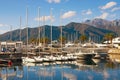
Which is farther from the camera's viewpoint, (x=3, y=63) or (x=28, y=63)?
(x=28, y=63)

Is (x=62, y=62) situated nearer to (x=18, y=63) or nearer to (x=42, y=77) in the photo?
(x=18, y=63)

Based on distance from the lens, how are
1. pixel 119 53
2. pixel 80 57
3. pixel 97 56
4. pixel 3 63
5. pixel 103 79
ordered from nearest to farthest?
pixel 103 79, pixel 3 63, pixel 80 57, pixel 97 56, pixel 119 53

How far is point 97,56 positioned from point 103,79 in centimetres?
5558

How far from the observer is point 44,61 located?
295 ft

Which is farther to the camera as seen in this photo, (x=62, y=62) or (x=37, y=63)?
(x=62, y=62)

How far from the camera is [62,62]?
308ft

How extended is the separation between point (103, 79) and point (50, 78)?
11.0 meters

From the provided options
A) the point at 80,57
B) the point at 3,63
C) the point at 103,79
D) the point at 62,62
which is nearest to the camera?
the point at 103,79

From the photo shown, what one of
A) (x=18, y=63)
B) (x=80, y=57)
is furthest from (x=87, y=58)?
(x=18, y=63)

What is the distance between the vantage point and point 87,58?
333ft

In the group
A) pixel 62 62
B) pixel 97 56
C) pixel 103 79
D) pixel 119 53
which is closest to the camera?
pixel 103 79

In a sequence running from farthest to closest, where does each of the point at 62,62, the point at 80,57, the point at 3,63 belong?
the point at 80,57 < the point at 62,62 < the point at 3,63

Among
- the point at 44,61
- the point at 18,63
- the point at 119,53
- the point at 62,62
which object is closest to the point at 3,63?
the point at 18,63

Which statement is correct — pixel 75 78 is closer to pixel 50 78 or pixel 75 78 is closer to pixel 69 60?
pixel 50 78
